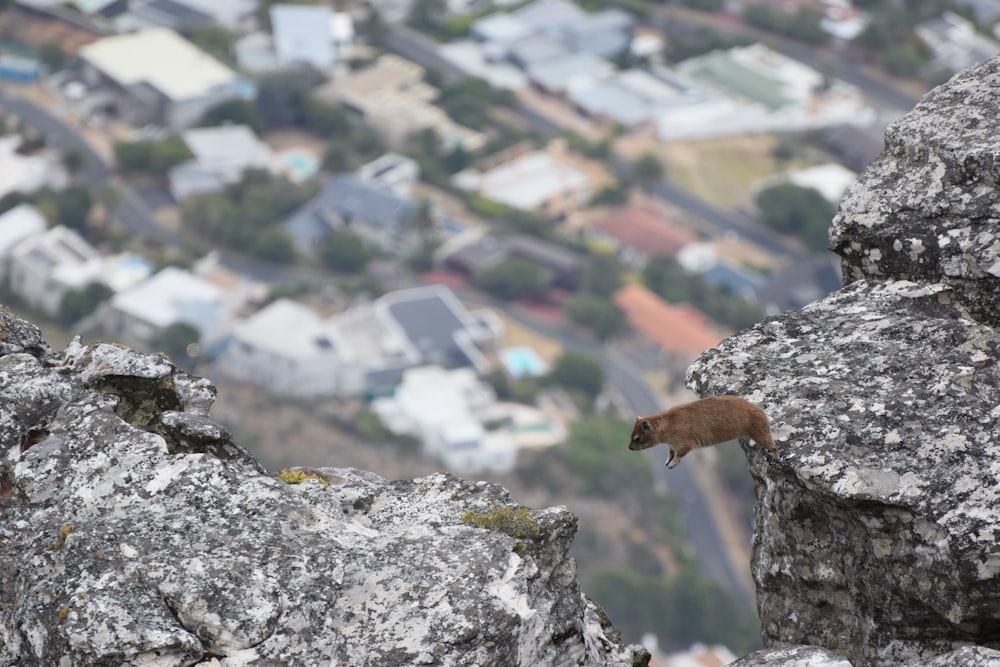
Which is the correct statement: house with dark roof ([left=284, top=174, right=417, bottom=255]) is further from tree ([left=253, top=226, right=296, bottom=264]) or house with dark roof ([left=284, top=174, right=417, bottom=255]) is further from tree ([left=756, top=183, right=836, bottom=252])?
tree ([left=756, top=183, right=836, bottom=252])

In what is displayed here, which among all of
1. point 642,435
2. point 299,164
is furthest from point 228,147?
point 642,435

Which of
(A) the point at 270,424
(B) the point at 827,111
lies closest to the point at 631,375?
(A) the point at 270,424

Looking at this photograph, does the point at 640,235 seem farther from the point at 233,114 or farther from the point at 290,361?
the point at 233,114

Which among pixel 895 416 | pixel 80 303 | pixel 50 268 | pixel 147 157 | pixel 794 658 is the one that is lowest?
pixel 147 157

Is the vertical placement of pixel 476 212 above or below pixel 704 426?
below

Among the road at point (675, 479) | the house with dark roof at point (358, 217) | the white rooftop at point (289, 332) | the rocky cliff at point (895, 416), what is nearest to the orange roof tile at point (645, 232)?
the road at point (675, 479)

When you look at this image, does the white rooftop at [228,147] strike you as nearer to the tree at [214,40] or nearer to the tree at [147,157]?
the tree at [147,157]

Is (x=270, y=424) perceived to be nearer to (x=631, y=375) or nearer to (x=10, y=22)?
(x=631, y=375)
